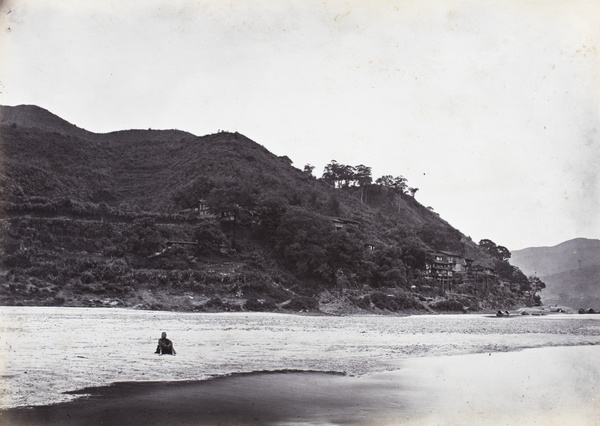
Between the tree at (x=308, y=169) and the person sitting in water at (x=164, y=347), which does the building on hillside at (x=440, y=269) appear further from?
the person sitting in water at (x=164, y=347)

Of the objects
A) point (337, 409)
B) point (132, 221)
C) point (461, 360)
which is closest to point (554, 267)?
point (132, 221)

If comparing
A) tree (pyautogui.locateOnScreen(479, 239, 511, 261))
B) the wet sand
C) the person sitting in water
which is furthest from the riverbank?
tree (pyautogui.locateOnScreen(479, 239, 511, 261))

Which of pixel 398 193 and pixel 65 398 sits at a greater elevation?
pixel 398 193

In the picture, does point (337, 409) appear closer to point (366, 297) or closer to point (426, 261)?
point (366, 297)

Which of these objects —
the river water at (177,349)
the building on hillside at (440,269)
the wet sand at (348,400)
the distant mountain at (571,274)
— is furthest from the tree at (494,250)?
the wet sand at (348,400)

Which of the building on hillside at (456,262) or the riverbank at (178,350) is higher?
the building on hillside at (456,262)

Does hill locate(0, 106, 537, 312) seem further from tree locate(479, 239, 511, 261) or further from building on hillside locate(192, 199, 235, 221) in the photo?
tree locate(479, 239, 511, 261)

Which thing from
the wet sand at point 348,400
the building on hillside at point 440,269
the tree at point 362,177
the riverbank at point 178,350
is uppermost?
the tree at point 362,177
